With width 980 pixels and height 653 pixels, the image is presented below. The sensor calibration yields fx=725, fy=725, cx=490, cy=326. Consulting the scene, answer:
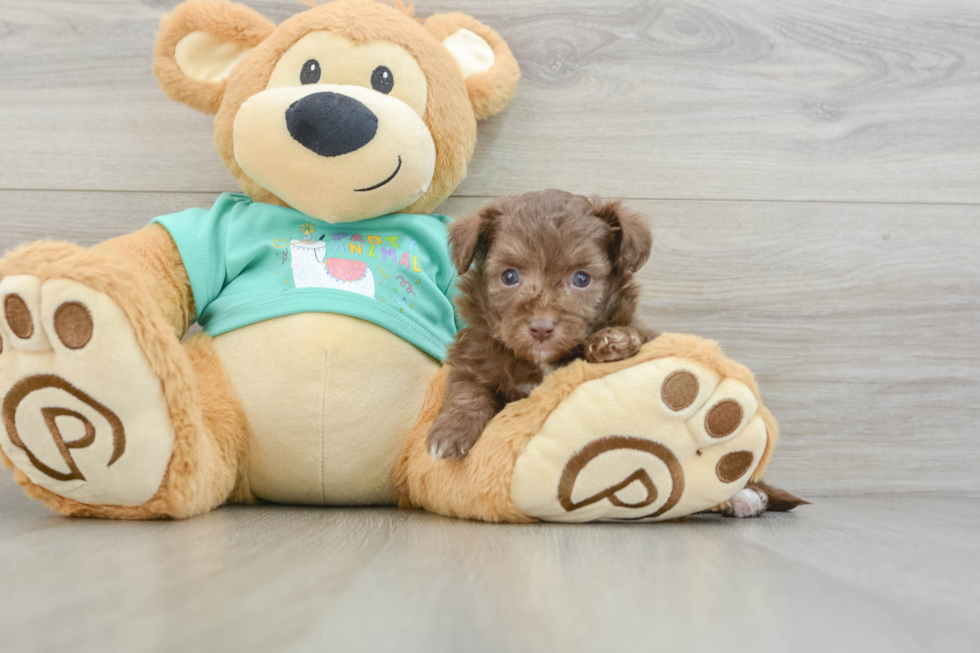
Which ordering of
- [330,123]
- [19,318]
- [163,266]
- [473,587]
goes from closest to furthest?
[473,587] → [19,318] → [330,123] → [163,266]

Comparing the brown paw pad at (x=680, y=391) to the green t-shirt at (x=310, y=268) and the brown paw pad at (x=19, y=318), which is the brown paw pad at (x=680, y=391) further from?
the brown paw pad at (x=19, y=318)

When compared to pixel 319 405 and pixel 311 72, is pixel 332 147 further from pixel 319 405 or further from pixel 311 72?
pixel 319 405

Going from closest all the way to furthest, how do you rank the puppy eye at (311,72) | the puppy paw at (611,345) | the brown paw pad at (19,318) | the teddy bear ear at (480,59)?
the brown paw pad at (19,318) → the puppy paw at (611,345) → the puppy eye at (311,72) → the teddy bear ear at (480,59)

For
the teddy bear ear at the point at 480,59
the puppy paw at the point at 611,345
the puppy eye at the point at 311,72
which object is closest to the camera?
the puppy paw at the point at 611,345

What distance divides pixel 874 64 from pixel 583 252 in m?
1.12

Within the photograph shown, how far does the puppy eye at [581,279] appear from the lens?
1114mm

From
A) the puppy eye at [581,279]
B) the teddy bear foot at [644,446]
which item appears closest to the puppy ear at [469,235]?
the puppy eye at [581,279]

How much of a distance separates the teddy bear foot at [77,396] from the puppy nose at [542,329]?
555 mm

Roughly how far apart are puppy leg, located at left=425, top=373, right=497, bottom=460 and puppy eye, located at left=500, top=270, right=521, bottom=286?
19cm

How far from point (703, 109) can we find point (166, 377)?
132cm

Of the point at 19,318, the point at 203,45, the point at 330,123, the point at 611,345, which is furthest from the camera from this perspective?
the point at 203,45

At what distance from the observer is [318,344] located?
1.27 metres

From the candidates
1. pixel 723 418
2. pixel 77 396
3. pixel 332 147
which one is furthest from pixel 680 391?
pixel 77 396

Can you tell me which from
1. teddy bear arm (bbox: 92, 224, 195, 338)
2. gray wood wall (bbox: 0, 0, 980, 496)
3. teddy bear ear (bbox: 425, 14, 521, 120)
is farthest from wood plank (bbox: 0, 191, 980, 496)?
teddy bear arm (bbox: 92, 224, 195, 338)
